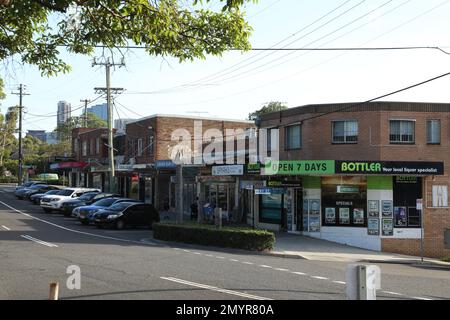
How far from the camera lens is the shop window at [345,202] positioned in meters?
26.4

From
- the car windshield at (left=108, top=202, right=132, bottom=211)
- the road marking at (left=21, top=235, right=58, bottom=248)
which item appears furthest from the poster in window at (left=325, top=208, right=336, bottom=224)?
the road marking at (left=21, top=235, right=58, bottom=248)

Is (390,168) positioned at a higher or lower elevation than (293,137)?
lower

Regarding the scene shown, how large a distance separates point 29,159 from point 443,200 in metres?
90.9

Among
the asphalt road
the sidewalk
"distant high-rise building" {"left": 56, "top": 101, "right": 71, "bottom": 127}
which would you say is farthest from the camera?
"distant high-rise building" {"left": 56, "top": 101, "right": 71, "bottom": 127}

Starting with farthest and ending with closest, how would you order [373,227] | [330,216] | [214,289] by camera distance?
[330,216]
[373,227]
[214,289]

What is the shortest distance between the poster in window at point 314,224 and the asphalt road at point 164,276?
7.29m

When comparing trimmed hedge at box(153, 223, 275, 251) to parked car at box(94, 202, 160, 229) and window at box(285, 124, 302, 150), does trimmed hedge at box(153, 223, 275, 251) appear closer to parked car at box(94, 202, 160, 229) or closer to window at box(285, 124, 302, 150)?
parked car at box(94, 202, 160, 229)

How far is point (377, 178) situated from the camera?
2619cm

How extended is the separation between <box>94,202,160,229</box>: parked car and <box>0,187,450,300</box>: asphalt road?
755cm

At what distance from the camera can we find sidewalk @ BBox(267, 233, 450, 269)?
21078 mm

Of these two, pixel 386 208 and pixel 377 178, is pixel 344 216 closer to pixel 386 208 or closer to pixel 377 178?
pixel 386 208

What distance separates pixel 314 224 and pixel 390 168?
4.47 meters

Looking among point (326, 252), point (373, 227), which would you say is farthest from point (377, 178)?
point (326, 252)

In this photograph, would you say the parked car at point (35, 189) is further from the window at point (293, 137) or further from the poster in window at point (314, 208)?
the poster in window at point (314, 208)
